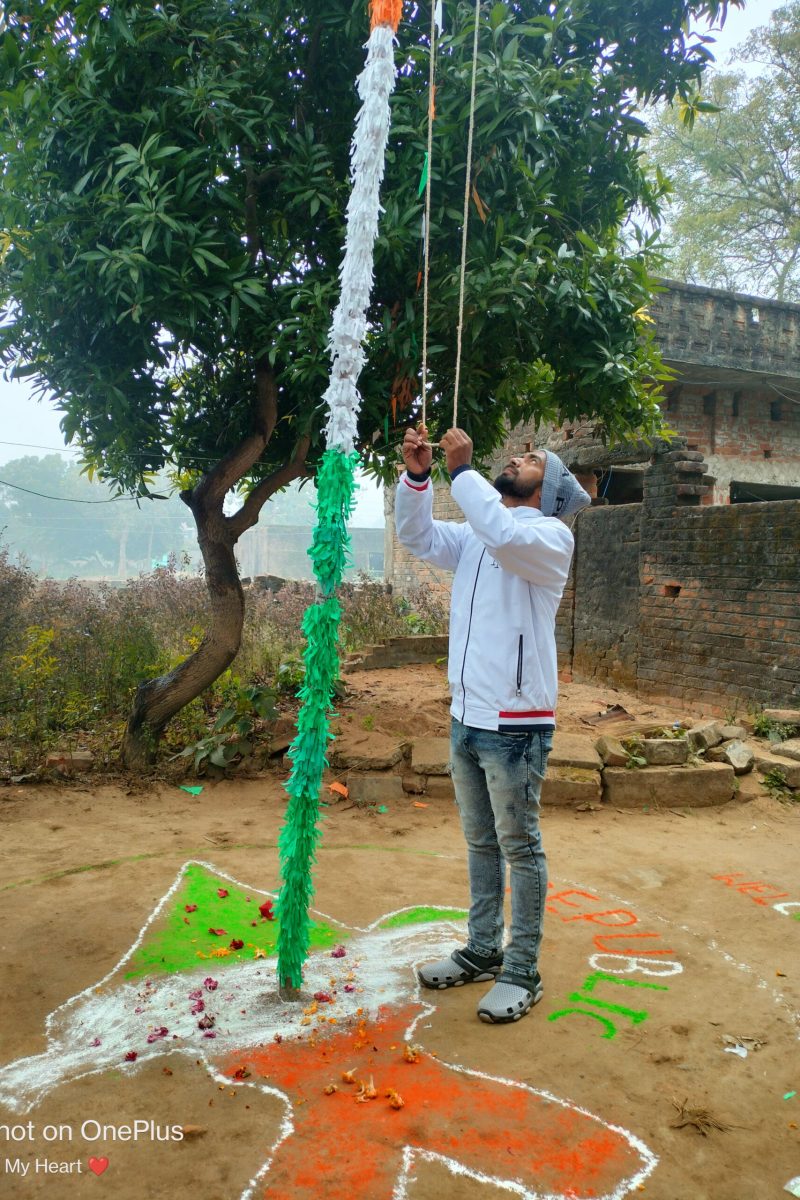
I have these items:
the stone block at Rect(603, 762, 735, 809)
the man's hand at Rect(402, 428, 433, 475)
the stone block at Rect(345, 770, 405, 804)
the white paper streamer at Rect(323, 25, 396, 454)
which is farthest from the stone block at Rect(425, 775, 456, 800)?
the white paper streamer at Rect(323, 25, 396, 454)

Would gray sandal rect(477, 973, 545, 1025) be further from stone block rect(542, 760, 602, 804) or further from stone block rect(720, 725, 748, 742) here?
stone block rect(720, 725, 748, 742)

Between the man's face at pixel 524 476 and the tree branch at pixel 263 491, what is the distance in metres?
3.33

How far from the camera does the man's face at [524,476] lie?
A: 3.25m

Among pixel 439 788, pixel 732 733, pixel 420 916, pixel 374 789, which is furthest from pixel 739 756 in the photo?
pixel 420 916

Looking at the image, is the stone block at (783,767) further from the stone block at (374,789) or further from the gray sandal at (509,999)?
the gray sandal at (509,999)

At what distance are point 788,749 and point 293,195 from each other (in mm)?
5565

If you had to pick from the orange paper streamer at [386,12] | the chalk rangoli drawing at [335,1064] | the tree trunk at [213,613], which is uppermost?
the orange paper streamer at [386,12]

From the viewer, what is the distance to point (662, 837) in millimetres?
5598

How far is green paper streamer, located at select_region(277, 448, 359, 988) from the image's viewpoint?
10.2 ft

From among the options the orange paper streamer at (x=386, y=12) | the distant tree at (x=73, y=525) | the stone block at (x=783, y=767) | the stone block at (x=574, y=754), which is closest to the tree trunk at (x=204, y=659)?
the stone block at (x=574, y=754)

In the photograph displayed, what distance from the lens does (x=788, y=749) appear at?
22.1ft

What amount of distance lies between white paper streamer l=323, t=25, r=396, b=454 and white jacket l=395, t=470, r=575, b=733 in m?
0.38

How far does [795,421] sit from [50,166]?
1202cm

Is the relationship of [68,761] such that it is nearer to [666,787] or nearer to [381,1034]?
[381,1034]
